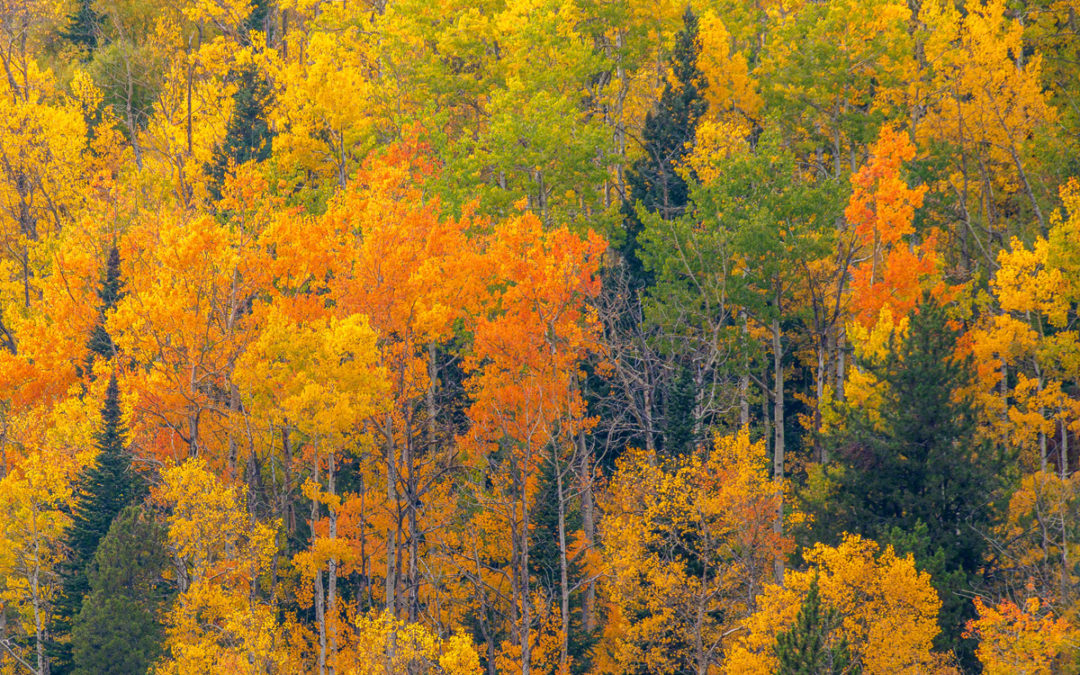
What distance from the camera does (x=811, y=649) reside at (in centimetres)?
3098

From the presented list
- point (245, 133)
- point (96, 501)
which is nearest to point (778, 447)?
point (96, 501)

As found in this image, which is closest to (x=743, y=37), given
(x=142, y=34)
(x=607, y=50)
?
(x=607, y=50)

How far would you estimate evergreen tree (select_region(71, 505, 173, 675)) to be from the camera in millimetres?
38750

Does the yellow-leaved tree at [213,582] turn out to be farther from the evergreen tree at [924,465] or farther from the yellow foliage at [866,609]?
the evergreen tree at [924,465]

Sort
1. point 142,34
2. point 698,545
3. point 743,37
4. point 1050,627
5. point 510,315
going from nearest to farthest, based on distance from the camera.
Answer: point 1050,627
point 698,545
point 510,315
point 743,37
point 142,34

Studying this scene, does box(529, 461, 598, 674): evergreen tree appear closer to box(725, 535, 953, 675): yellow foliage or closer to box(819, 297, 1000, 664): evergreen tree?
box(725, 535, 953, 675): yellow foliage

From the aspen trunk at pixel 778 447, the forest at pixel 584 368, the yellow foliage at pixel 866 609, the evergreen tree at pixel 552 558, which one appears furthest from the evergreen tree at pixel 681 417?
the yellow foliage at pixel 866 609

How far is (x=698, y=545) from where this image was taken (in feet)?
128

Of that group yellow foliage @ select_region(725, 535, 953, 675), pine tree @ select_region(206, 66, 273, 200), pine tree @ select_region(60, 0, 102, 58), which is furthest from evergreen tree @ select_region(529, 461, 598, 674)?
pine tree @ select_region(60, 0, 102, 58)

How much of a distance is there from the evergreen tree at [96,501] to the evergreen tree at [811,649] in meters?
24.1

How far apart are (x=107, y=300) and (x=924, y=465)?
3635 centimetres

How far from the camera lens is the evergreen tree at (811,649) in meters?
30.8

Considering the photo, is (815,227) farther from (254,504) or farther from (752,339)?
(254,504)

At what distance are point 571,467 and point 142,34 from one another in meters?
46.1
